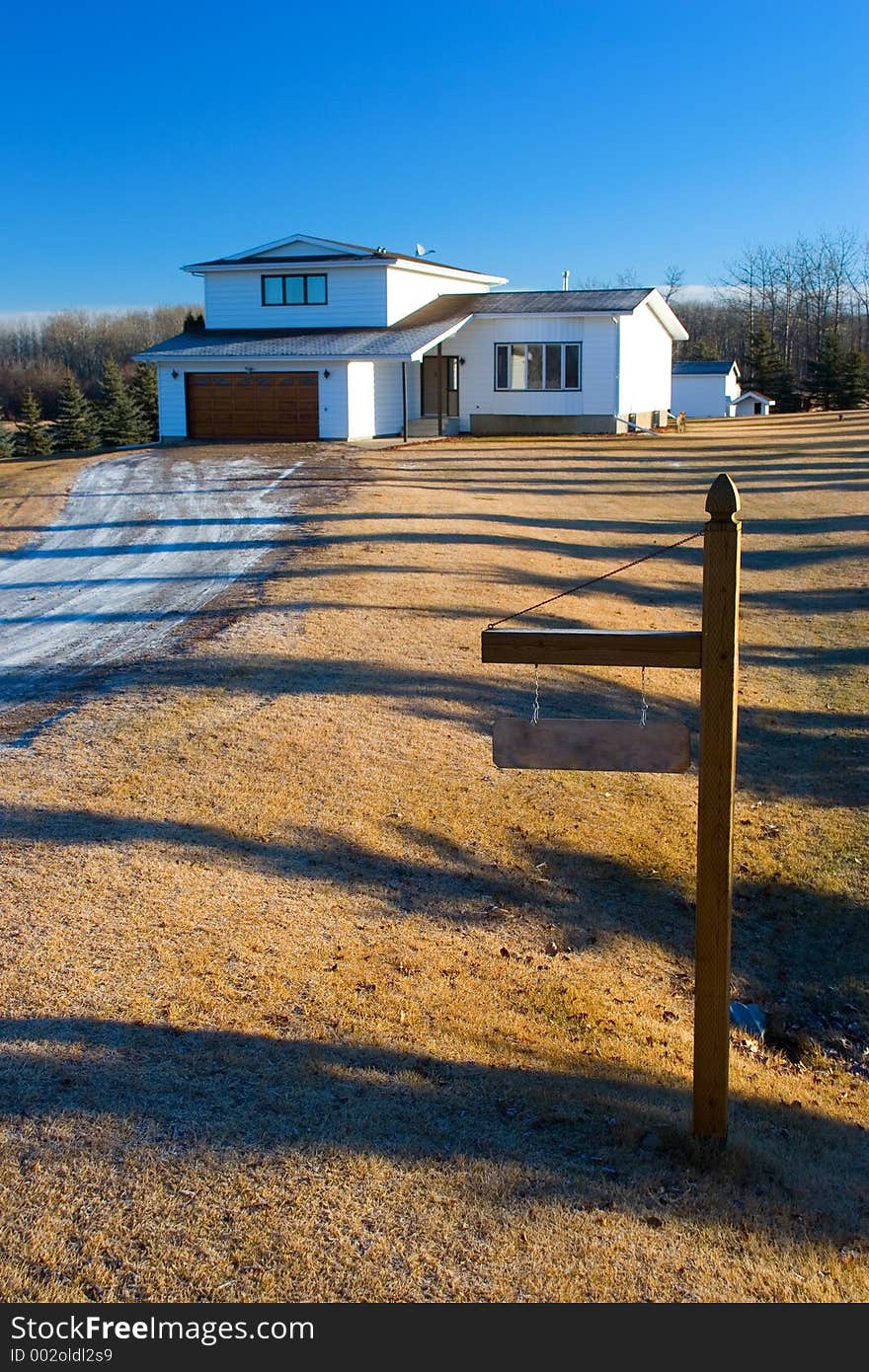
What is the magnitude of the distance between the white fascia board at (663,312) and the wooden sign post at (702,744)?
32.4m

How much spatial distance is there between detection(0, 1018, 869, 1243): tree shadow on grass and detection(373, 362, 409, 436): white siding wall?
30.5m

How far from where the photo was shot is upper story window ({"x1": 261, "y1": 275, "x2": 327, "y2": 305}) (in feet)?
117

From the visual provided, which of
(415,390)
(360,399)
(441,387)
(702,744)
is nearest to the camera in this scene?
(702,744)

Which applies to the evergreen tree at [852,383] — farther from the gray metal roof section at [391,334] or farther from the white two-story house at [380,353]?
the gray metal roof section at [391,334]

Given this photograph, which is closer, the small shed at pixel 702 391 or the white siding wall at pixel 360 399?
the white siding wall at pixel 360 399

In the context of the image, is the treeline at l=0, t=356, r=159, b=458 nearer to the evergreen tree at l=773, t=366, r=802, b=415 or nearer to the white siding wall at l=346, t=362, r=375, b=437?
the white siding wall at l=346, t=362, r=375, b=437

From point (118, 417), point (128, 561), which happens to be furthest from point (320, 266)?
point (118, 417)

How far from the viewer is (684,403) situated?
63312 mm

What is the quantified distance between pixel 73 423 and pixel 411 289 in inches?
1049

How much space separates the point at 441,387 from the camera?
122 ft

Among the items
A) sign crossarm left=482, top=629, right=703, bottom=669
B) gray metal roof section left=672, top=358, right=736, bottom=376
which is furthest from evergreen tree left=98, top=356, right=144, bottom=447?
sign crossarm left=482, top=629, right=703, bottom=669

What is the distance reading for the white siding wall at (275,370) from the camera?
107 feet

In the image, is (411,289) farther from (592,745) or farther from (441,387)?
(592,745)

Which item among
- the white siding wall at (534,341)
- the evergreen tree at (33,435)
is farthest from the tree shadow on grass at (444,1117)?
the evergreen tree at (33,435)
